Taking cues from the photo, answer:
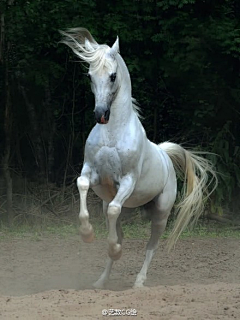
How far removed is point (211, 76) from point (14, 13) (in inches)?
134

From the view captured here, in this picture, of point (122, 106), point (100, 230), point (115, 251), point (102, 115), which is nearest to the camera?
point (102, 115)

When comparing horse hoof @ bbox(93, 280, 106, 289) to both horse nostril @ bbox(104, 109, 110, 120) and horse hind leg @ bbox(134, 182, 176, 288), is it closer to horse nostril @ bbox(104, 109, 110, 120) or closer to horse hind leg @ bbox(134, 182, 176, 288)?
horse hind leg @ bbox(134, 182, 176, 288)

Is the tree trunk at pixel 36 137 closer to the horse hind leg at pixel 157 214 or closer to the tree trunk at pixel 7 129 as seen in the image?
the tree trunk at pixel 7 129

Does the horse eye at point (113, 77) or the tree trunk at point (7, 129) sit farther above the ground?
the horse eye at point (113, 77)

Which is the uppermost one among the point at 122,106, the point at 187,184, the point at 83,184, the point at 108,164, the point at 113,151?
the point at 122,106

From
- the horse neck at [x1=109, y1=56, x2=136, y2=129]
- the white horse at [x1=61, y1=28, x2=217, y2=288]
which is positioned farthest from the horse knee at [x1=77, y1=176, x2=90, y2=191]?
the horse neck at [x1=109, y1=56, x2=136, y2=129]

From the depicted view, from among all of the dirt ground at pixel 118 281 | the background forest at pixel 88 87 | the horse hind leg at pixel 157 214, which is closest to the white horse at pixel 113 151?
the horse hind leg at pixel 157 214

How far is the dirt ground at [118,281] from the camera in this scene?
5.48 meters

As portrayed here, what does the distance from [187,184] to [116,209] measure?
1.89m

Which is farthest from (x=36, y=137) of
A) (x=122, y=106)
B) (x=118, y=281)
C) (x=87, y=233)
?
(x=87, y=233)

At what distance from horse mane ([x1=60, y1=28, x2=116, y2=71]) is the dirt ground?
6.19 feet

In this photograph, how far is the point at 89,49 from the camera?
6.50m

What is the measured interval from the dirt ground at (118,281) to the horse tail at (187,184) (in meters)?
0.60

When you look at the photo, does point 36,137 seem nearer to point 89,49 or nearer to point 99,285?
point 99,285
